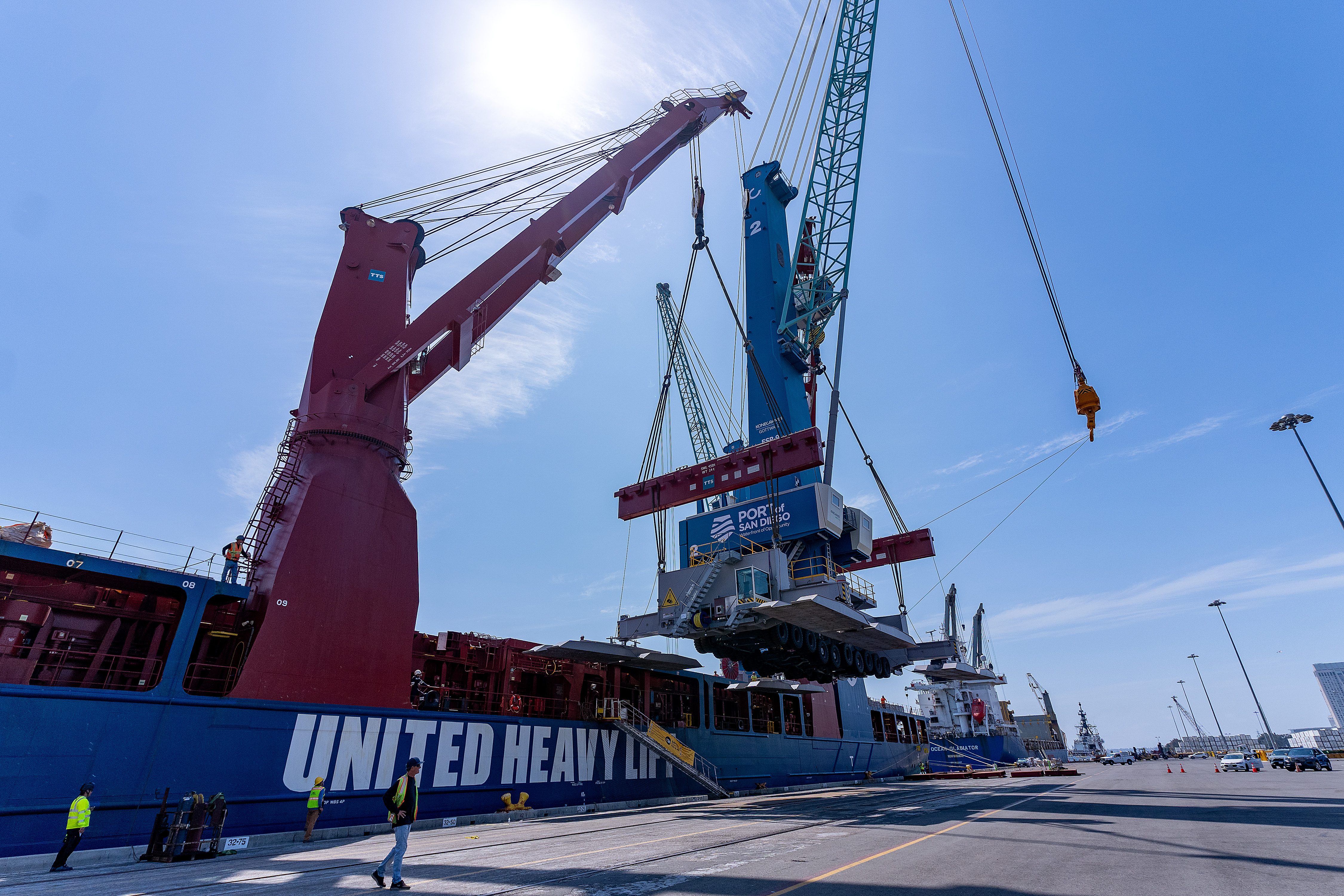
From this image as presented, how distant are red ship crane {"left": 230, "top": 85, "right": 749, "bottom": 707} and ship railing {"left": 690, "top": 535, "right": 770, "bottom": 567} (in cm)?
1034

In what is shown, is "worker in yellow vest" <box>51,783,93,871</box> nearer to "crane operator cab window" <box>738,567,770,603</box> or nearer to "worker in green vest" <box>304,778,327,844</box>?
"worker in green vest" <box>304,778,327,844</box>

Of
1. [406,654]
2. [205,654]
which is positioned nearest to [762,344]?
[406,654]

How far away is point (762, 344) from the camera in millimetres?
32406

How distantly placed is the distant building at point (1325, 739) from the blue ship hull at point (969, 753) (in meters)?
44.3

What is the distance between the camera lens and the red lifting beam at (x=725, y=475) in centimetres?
2320

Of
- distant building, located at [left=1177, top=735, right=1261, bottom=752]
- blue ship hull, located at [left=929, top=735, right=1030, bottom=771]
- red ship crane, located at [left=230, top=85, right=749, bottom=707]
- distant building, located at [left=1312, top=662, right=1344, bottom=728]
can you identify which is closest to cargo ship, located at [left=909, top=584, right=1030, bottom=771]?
blue ship hull, located at [left=929, top=735, right=1030, bottom=771]

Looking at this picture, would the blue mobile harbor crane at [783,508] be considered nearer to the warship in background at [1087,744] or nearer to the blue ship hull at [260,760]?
the blue ship hull at [260,760]

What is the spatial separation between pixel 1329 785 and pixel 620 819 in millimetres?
28483

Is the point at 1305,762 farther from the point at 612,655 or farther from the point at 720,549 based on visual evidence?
the point at 612,655

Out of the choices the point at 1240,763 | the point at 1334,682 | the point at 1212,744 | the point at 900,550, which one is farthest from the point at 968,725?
the point at 1334,682

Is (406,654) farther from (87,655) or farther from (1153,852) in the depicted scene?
(1153,852)

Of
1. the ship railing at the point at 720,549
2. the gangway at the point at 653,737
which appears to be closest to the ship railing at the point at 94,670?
the gangway at the point at 653,737

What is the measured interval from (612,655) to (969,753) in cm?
4833

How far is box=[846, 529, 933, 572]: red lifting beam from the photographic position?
3128cm
